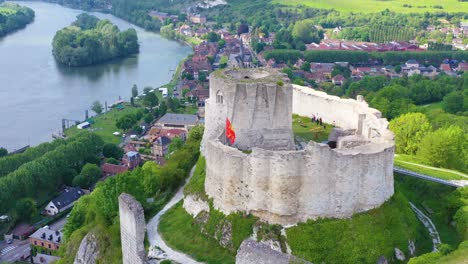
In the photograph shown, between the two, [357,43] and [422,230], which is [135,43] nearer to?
[357,43]

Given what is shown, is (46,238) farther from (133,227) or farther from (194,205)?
(133,227)

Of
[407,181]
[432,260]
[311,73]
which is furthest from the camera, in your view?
[311,73]

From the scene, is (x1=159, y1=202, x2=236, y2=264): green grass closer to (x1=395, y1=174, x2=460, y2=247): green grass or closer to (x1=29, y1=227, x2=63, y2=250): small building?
(x1=395, y1=174, x2=460, y2=247): green grass

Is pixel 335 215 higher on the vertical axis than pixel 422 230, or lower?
higher

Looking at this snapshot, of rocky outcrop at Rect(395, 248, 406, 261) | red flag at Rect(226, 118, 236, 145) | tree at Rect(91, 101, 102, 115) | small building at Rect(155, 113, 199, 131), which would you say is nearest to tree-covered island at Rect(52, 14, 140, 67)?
tree at Rect(91, 101, 102, 115)

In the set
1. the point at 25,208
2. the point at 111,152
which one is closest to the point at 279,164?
the point at 25,208

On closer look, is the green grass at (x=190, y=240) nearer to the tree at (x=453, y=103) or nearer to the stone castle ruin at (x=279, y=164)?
the stone castle ruin at (x=279, y=164)

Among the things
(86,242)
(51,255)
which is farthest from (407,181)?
(51,255)
